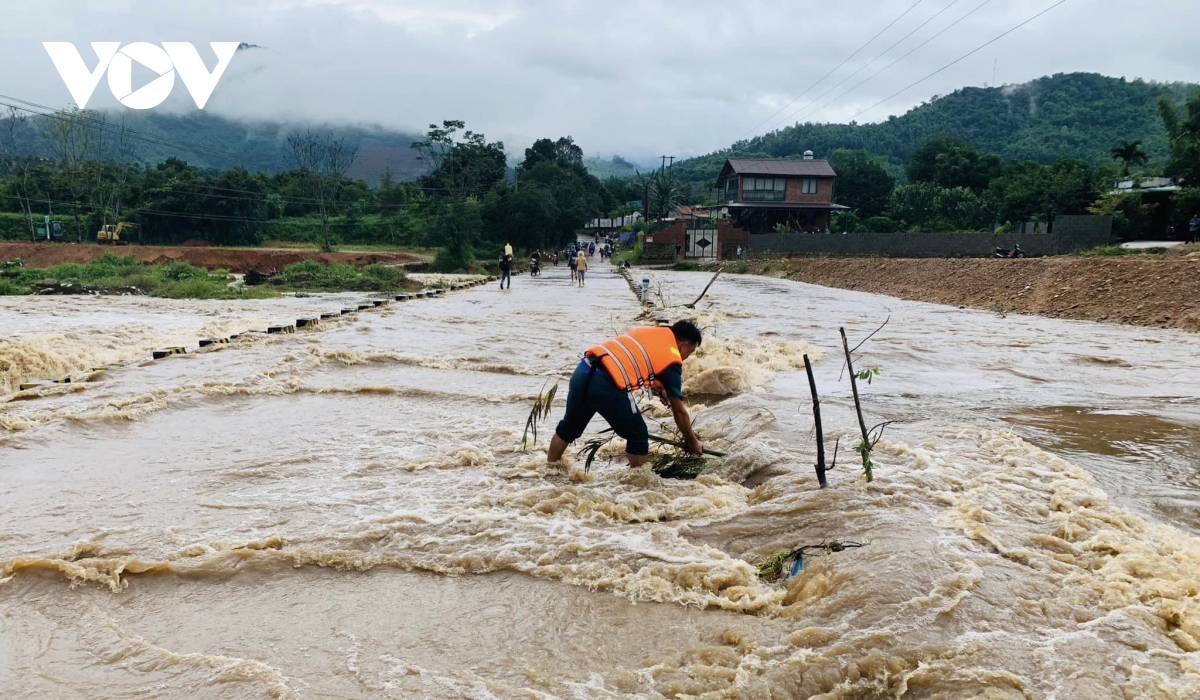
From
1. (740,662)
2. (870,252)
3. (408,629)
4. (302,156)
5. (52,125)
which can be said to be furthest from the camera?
(302,156)

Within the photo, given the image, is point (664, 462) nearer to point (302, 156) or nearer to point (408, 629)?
point (408, 629)

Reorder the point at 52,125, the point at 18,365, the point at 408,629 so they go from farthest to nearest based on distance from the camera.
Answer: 1. the point at 52,125
2. the point at 18,365
3. the point at 408,629

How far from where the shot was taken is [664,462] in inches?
230

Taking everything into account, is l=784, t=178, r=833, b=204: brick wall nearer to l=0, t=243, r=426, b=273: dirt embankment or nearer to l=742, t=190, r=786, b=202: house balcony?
l=742, t=190, r=786, b=202: house balcony

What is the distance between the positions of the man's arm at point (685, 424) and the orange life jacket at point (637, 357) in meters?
0.24

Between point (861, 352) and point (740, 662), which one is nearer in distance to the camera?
point (740, 662)

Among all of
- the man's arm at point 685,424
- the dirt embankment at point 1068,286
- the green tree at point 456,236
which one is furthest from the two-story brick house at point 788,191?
the man's arm at point 685,424

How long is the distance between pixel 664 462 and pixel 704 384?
11.6ft

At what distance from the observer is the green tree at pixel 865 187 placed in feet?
184

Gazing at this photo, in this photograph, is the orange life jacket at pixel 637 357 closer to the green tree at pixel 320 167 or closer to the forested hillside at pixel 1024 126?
the green tree at pixel 320 167

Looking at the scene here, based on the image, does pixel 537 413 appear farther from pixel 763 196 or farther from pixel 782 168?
pixel 782 168

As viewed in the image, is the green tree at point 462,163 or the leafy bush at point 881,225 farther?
the green tree at point 462,163

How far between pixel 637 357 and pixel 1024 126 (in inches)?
3508

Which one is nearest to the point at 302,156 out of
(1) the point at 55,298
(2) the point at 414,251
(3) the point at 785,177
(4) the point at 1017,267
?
(2) the point at 414,251
